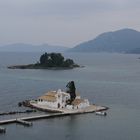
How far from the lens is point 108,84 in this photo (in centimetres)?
8312

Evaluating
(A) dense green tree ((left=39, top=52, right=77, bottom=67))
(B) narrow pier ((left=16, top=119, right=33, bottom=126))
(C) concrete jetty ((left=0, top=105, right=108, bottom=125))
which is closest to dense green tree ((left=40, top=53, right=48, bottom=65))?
(A) dense green tree ((left=39, top=52, right=77, bottom=67))

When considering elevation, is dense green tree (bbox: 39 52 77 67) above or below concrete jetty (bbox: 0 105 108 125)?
above

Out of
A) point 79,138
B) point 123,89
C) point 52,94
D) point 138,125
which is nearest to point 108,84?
point 123,89

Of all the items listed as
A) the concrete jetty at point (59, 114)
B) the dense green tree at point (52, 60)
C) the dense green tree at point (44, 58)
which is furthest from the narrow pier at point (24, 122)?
the dense green tree at point (44, 58)

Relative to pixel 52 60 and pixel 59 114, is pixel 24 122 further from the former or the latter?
pixel 52 60

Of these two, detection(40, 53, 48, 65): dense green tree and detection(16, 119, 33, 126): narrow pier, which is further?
detection(40, 53, 48, 65): dense green tree

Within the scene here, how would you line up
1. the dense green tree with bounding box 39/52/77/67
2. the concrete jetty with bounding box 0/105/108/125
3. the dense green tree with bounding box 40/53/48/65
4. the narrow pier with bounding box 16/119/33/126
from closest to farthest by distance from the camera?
the narrow pier with bounding box 16/119/33/126 → the concrete jetty with bounding box 0/105/108/125 → the dense green tree with bounding box 39/52/77/67 → the dense green tree with bounding box 40/53/48/65

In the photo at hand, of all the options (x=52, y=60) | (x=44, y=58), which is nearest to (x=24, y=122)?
(x=52, y=60)

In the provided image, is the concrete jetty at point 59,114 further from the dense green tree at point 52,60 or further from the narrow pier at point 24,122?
the dense green tree at point 52,60

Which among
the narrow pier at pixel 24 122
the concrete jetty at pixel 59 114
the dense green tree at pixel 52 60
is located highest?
the dense green tree at pixel 52 60

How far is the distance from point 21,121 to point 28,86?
110 ft

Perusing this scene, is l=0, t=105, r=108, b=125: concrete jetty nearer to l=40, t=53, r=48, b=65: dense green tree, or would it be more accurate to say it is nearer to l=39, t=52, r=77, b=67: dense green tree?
l=39, t=52, r=77, b=67: dense green tree

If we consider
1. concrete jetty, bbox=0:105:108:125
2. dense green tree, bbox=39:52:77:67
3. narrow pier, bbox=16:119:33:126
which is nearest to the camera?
narrow pier, bbox=16:119:33:126

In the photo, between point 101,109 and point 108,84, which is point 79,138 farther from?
point 108,84
